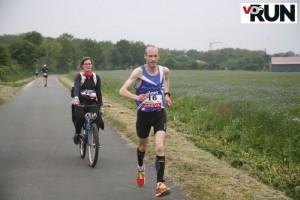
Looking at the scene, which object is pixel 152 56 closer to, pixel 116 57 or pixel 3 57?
pixel 3 57

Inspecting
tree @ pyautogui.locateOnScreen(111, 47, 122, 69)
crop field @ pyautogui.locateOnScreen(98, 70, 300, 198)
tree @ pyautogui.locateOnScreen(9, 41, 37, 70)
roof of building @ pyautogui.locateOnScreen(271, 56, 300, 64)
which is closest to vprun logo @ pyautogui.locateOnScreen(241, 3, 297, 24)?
crop field @ pyautogui.locateOnScreen(98, 70, 300, 198)

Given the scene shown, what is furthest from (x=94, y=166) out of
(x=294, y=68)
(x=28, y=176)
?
(x=294, y=68)

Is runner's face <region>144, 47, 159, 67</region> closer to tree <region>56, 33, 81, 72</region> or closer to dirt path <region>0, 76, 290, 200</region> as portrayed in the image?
dirt path <region>0, 76, 290, 200</region>

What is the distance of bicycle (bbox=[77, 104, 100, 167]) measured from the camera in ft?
23.9

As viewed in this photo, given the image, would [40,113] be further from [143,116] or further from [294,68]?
[294,68]

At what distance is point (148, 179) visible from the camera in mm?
6574

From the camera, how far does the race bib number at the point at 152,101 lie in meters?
5.63

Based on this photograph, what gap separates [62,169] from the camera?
7.17 m

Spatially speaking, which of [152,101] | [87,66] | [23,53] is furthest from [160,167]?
[23,53]

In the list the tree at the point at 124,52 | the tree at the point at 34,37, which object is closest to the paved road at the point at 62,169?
the tree at the point at 34,37

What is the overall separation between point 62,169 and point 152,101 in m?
2.68

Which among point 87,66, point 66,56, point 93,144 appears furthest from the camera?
point 66,56

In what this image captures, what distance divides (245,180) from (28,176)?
3.88m

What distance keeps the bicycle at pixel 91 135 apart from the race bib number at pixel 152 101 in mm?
2004
